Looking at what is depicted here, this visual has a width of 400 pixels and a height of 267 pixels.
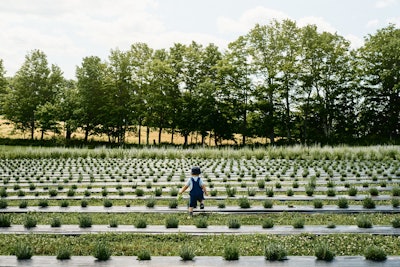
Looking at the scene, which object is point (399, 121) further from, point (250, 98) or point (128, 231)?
point (128, 231)

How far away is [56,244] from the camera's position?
725cm

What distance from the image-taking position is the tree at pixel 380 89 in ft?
145

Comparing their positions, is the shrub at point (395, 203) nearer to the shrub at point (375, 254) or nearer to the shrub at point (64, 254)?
the shrub at point (375, 254)

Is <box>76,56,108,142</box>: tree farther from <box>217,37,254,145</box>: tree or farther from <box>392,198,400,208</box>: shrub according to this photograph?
<box>392,198,400,208</box>: shrub

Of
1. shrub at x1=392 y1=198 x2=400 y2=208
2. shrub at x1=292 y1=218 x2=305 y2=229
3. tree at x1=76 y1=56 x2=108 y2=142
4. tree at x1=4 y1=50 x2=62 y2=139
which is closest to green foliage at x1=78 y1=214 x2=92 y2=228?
shrub at x1=292 y1=218 x2=305 y2=229

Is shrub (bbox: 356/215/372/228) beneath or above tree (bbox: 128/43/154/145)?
beneath

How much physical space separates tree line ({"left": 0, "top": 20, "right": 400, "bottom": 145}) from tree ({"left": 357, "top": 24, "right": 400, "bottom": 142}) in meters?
0.11

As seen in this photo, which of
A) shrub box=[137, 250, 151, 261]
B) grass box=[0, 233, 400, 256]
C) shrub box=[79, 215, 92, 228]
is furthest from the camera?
shrub box=[79, 215, 92, 228]

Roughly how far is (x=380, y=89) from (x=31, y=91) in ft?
158

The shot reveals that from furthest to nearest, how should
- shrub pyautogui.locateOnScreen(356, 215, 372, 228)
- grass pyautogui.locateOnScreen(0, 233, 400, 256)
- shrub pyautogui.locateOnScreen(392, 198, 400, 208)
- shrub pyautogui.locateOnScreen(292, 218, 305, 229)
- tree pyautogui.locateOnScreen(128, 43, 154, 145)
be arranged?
tree pyautogui.locateOnScreen(128, 43, 154, 145), shrub pyautogui.locateOnScreen(392, 198, 400, 208), shrub pyautogui.locateOnScreen(292, 218, 305, 229), shrub pyautogui.locateOnScreen(356, 215, 372, 228), grass pyautogui.locateOnScreen(0, 233, 400, 256)

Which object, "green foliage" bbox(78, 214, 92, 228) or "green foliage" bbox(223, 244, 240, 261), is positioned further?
"green foliage" bbox(78, 214, 92, 228)

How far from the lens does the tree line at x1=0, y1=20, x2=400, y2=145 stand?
45250mm

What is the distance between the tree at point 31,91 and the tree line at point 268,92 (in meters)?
3.73

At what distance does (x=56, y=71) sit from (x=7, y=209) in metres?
53.3
